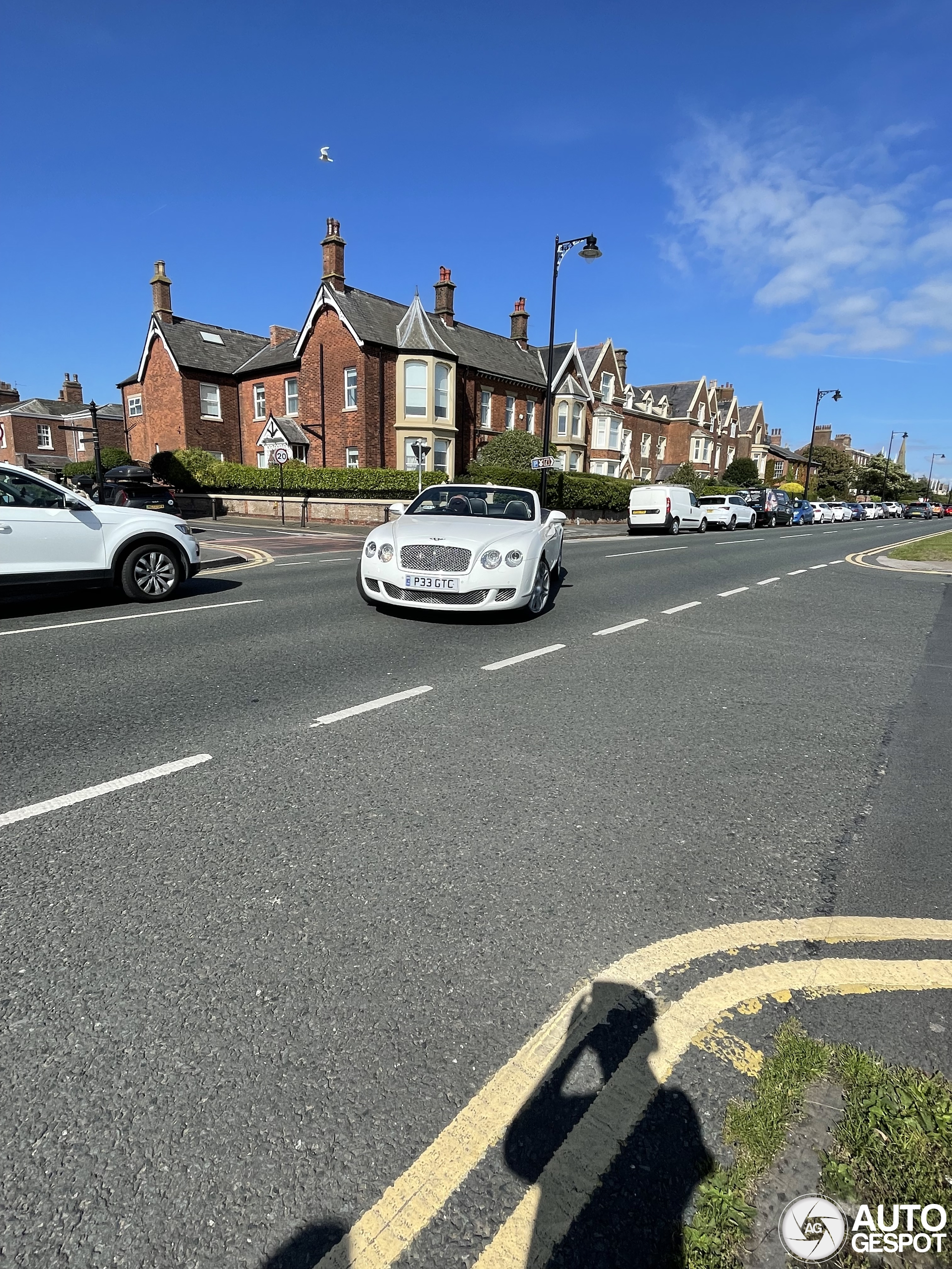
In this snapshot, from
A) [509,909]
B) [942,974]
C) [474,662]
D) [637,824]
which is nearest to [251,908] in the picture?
[509,909]

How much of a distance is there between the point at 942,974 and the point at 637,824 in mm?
1307

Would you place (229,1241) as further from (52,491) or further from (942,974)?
(52,491)

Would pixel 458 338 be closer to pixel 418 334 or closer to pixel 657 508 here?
pixel 418 334

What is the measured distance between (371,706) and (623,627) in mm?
4214

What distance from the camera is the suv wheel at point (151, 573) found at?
8.95 m

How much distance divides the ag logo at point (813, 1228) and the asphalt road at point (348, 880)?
0.27 m

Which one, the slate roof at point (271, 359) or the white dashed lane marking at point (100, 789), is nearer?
the white dashed lane marking at point (100, 789)

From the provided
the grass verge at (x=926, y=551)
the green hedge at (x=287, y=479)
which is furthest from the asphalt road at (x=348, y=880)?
the green hedge at (x=287, y=479)

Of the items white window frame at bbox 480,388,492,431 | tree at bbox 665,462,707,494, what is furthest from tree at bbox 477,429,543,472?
tree at bbox 665,462,707,494

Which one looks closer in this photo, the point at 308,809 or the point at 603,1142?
the point at 603,1142

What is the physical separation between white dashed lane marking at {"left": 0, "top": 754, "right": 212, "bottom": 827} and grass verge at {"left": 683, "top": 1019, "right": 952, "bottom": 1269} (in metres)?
3.06

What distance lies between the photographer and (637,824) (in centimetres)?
342

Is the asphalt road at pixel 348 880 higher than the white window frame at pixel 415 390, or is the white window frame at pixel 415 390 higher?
the white window frame at pixel 415 390

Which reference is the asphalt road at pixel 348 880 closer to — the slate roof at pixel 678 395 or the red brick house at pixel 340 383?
the red brick house at pixel 340 383
